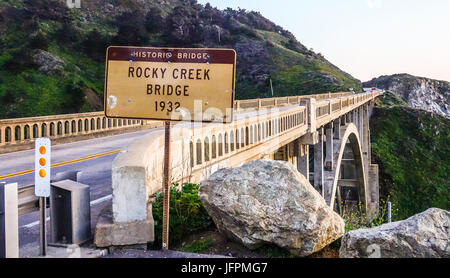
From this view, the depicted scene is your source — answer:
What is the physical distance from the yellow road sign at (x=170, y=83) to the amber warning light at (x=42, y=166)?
0.77 m

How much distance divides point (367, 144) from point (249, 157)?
38520 mm

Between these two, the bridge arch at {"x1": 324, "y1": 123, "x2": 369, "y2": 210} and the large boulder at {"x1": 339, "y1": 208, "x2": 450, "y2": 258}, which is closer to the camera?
the large boulder at {"x1": 339, "y1": 208, "x2": 450, "y2": 258}

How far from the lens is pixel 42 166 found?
364 cm

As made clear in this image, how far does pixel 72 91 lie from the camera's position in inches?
1453

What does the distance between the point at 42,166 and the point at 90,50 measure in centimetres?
4869

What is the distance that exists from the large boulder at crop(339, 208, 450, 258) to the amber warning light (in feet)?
8.77

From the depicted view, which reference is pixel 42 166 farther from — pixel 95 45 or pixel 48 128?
pixel 95 45

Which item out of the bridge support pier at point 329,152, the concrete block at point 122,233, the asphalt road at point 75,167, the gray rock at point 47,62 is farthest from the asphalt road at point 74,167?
the gray rock at point 47,62

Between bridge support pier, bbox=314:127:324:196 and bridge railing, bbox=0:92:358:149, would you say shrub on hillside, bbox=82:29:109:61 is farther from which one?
bridge support pier, bbox=314:127:324:196

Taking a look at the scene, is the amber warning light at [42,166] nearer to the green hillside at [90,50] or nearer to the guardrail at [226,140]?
the guardrail at [226,140]

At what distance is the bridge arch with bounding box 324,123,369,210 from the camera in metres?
22.3

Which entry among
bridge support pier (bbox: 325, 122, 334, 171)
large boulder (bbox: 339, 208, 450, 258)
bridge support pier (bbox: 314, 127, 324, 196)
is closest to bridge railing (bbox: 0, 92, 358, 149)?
bridge support pier (bbox: 325, 122, 334, 171)

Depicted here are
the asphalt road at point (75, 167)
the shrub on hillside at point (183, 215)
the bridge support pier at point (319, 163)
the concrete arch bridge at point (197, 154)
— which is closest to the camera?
the concrete arch bridge at point (197, 154)

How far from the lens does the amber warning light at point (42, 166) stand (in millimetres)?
3609
